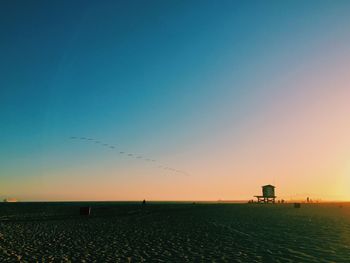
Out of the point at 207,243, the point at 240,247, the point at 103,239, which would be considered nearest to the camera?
the point at 240,247

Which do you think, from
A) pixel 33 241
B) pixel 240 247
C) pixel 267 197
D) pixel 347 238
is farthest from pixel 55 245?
pixel 267 197

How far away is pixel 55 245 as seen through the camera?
2122cm

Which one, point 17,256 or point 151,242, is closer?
point 17,256

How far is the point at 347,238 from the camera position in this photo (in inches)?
979

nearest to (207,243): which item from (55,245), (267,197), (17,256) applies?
(55,245)

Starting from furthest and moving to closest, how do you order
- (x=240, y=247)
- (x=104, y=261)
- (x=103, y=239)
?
(x=103, y=239)
(x=240, y=247)
(x=104, y=261)

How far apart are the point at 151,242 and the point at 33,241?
756 centimetres

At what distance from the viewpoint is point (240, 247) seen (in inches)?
798

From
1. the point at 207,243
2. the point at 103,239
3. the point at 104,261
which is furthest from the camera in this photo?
the point at 103,239

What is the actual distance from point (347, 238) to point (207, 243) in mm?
10360

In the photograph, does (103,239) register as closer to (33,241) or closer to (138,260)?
(33,241)

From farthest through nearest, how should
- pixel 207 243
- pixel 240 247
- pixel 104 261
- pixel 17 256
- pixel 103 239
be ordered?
pixel 103 239
pixel 207 243
pixel 240 247
pixel 17 256
pixel 104 261

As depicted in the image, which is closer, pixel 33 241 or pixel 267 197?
pixel 33 241

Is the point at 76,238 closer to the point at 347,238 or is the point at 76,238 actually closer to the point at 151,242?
the point at 151,242
